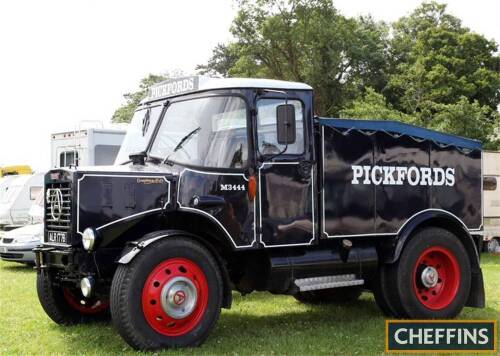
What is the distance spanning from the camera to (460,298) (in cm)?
844

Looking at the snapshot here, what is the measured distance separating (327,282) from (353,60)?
33713 mm

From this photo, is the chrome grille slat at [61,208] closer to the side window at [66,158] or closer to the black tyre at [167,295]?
the black tyre at [167,295]

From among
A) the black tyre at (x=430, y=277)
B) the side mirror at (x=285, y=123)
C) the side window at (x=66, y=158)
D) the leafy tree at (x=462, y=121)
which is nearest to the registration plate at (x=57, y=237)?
the side mirror at (x=285, y=123)

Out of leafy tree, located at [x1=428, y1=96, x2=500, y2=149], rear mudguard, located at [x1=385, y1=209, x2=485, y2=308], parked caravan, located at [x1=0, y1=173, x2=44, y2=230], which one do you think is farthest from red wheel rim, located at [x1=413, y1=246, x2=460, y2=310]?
leafy tree, located at [x1=428, y1=96, x2=500, y2=149]

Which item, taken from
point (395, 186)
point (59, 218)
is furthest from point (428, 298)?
point (59, 218)

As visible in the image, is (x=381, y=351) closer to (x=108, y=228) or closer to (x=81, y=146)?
(x=108, y=228)

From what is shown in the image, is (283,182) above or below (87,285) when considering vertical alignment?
above

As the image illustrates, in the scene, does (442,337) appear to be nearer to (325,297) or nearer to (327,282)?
(327,282)

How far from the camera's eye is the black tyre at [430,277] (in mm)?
8086

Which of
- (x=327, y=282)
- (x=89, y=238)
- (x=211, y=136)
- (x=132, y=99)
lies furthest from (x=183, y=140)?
(x=132, y=99)

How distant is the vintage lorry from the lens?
6594 millimetres

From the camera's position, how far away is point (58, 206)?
6.93 meters

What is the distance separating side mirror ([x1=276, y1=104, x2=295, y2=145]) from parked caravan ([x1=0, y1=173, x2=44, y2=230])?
14.4 metres

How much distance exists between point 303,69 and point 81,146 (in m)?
22.2
